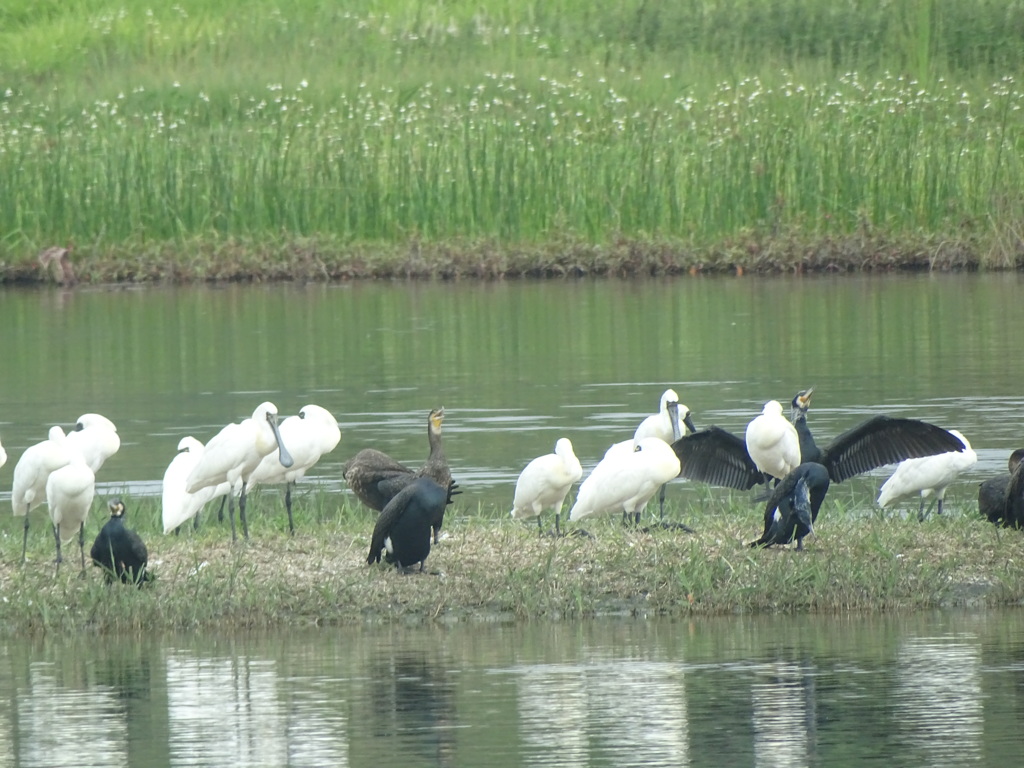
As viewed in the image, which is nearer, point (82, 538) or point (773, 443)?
point (82, 538)

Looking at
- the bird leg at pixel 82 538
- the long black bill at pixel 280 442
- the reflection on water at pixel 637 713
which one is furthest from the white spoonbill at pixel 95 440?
the reflection on water at pixel 637 713

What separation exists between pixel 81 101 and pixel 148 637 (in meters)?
28.5

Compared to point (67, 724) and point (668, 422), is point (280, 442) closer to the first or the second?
point (668, 422)

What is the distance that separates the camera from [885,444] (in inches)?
458

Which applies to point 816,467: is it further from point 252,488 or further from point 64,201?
point 64,201

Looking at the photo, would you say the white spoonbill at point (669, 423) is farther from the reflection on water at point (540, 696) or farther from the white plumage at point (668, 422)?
the reflection on water at point (540, 696)

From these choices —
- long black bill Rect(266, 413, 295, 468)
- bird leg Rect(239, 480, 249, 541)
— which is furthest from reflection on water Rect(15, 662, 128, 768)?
long black bill Rect(266, 413, 295, 468)

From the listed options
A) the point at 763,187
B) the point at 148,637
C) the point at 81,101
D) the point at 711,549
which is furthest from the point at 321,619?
the point at 81,101

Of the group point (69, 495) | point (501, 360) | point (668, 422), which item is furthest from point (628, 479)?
point (501, 360)

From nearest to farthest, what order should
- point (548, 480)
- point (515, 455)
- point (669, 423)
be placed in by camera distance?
point (548, 480) → point (669, 423) → point (515, 455)

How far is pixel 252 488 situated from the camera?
13641mm

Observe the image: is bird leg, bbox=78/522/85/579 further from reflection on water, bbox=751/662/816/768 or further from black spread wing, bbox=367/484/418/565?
reflection on water, bbox=751/662/816/768

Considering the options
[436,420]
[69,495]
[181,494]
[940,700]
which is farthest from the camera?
[436,420]

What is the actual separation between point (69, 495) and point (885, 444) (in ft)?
14.4
